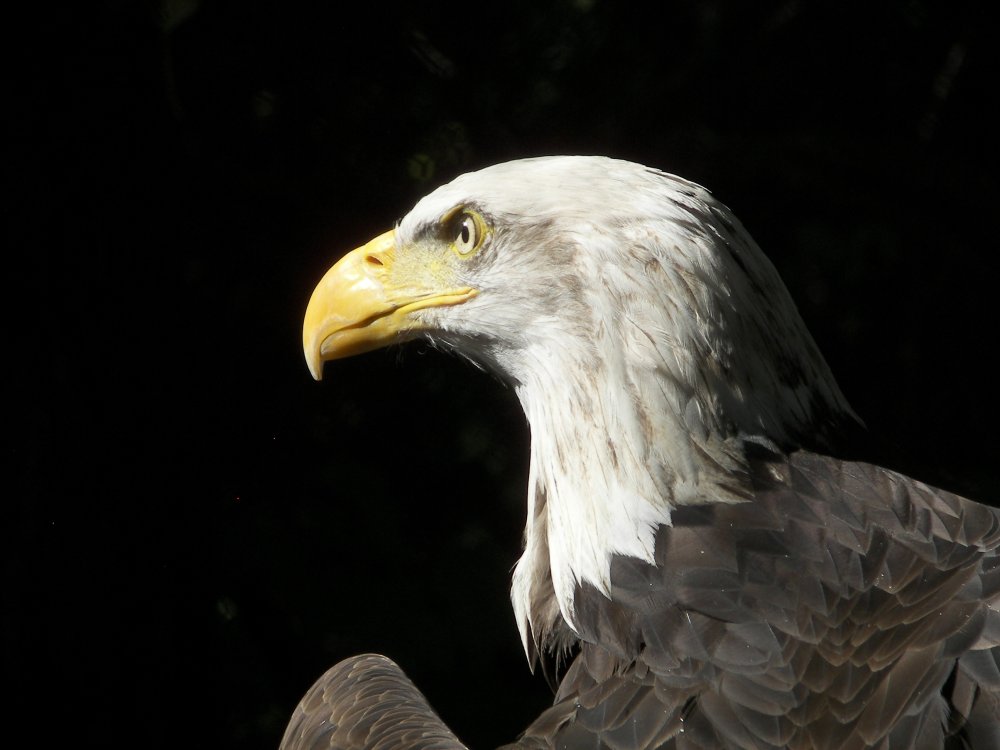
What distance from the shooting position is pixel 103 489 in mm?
3830

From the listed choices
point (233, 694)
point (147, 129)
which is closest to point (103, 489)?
point (233, 694)

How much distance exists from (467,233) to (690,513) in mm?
766

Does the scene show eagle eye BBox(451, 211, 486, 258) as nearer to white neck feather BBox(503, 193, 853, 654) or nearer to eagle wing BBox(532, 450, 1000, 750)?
white neck feather BBox(503, 193, 853, 654)

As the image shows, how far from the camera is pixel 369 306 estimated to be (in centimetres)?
253

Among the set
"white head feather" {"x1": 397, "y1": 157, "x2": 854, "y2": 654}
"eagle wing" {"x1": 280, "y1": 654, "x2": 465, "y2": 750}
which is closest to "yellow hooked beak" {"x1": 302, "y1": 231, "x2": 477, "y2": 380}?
"white head feather" {"x1": 397, "y1": 157, "x2": 854, "y2": 654}

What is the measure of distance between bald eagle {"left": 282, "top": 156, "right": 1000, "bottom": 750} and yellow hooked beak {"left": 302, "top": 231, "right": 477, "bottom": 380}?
0.10m

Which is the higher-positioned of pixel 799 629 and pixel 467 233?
pixel 467 233

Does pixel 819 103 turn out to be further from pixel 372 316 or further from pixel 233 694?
pixel 233 694

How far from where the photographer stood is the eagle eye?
2438mm

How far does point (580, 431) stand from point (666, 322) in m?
0.26

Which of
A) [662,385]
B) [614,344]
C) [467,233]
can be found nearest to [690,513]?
[662,385]

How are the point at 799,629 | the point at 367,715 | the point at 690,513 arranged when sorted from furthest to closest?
the point at 367,715
the point at 690,513
the point at 799,629

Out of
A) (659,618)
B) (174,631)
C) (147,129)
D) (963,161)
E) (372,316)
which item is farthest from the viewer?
(963,161)

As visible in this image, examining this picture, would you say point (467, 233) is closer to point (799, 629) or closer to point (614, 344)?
point (614, 344)
